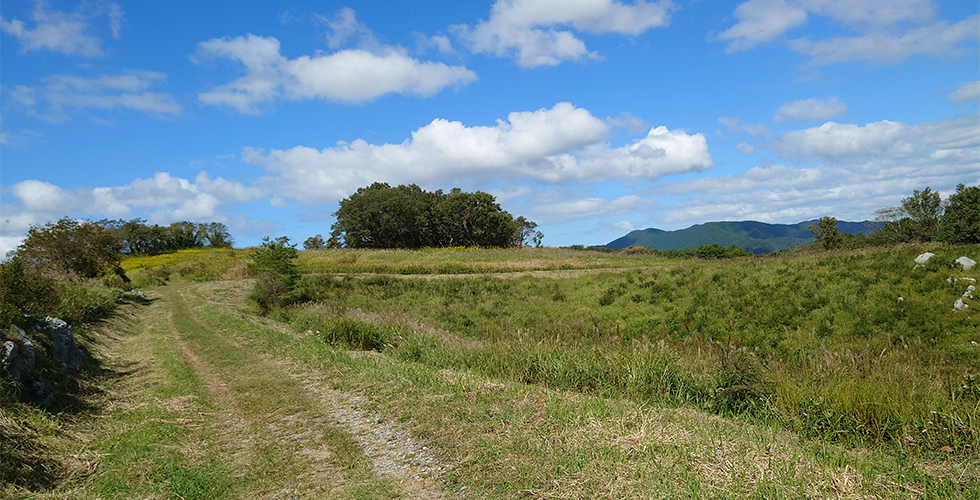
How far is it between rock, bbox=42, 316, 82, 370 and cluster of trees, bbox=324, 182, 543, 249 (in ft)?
219

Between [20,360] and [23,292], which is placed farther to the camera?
[23,292]

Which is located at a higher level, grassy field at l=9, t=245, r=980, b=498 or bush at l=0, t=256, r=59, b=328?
bush at l=0, t=256, r=59, b=328

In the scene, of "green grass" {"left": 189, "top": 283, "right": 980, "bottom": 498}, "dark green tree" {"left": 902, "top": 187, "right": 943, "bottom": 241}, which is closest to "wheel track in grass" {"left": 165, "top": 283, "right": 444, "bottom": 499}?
"green grass" {"left": 189, "top": 283, "right": 980, "bottom": 498}

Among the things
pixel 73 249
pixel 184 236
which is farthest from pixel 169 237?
pixel 73 249

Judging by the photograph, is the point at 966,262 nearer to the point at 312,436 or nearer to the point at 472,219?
the point at 312,436

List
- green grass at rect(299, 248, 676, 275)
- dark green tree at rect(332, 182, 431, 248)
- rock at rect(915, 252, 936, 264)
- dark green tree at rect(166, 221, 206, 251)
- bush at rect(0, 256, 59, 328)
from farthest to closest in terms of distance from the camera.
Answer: dark green tree at rect(166, 221, 206, 251) → dark green tree at rect(332, 182, 431, 248) → green grass at rect(299, 248, 676, 275) → rock at rect(915, 252, 936, 264) → bush at rect(0, 256, 59, 328)

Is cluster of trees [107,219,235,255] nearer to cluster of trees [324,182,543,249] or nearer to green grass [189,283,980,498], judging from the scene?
cluster of trees [324,182,543,249]

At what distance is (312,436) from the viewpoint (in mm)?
6262

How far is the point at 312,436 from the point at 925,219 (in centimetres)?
6693

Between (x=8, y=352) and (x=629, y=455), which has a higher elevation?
(x=8, y=352)

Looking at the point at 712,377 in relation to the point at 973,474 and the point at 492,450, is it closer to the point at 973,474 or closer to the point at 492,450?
the point at 973,474

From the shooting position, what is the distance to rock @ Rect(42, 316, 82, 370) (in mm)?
9172

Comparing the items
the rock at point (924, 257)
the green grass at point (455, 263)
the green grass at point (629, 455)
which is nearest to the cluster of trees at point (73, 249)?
the green grass at point (455, 263)

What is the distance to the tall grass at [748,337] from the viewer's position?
5.97m
